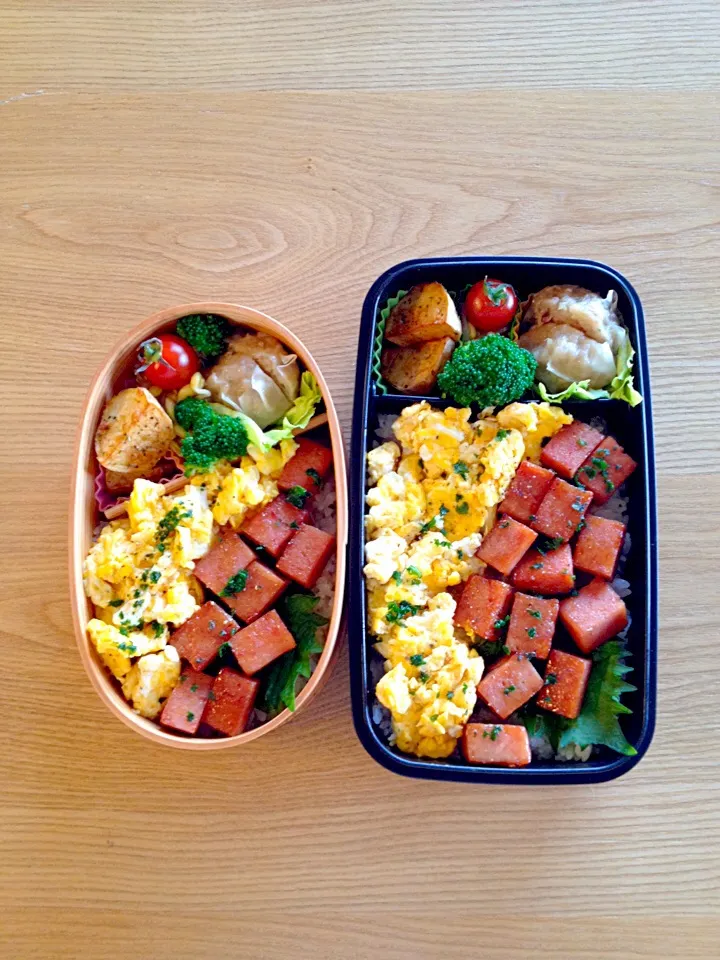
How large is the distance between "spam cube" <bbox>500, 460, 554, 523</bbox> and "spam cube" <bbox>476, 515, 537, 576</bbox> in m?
0.04

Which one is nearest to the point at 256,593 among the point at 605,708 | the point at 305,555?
the point at 305,555

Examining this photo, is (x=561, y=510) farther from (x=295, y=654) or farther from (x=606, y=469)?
(x=295, y=654)

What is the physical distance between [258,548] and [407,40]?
6.26ft

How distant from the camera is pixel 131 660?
7.73ft

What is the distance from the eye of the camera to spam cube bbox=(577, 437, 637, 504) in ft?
7.61

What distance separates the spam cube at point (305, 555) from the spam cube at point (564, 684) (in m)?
0.73

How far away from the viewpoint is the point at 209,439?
7.49 ft

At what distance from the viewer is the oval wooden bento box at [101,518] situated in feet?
7.48

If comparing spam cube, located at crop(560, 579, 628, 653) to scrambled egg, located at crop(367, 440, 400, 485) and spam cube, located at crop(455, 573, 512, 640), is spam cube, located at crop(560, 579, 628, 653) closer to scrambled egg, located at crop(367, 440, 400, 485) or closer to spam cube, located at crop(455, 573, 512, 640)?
spam cube, located at crop(455, 573, 512, 640)

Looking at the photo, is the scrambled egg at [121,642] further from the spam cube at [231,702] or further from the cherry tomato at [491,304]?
the cherry tomato at [491,304]

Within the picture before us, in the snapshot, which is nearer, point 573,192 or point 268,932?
point 268,932

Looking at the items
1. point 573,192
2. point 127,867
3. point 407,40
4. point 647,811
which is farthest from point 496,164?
point 127,867

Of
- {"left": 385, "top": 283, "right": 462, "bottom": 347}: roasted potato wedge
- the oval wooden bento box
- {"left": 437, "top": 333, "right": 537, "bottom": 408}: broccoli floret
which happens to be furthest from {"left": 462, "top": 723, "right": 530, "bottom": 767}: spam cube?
{"left": 385, "top": 283, "right": 462, "bottom": 347}: roasted potato wedge

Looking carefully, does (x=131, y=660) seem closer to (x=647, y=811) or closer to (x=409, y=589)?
(x=409, y=589)
